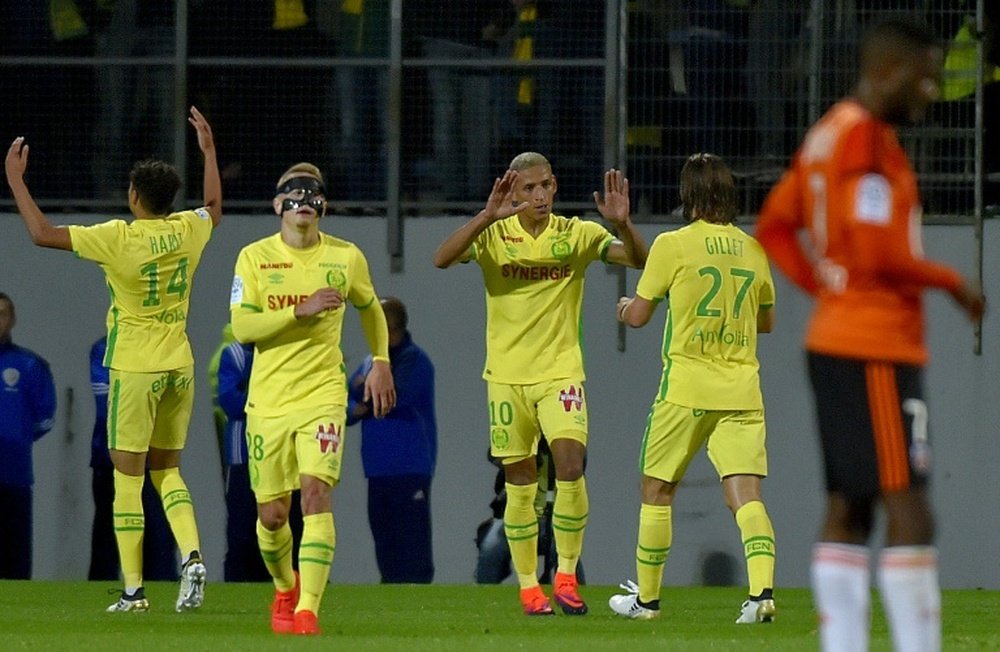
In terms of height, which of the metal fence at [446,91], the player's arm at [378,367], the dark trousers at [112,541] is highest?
the metal fence at [446,91]

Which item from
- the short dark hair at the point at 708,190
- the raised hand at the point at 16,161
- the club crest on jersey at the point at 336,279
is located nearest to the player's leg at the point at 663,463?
the short dark hair at the point at 708,190

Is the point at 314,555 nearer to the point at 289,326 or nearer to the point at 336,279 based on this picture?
the point at 289,326

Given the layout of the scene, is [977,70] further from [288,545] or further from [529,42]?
[288,545]

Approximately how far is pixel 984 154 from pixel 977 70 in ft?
1.99

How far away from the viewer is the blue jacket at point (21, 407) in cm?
1369

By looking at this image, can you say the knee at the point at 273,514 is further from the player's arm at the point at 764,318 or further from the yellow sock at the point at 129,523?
the player's arm at the point at 764,318

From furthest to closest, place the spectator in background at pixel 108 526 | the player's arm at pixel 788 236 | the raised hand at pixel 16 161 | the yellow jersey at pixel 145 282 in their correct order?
1. the spectator in background at pixel 108 526
2. the yellow jersey at pixel 145 282
3. the raised hand at pixel 16 161
4. the player's arm at pixel 788 236

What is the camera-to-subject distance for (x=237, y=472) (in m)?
13.7

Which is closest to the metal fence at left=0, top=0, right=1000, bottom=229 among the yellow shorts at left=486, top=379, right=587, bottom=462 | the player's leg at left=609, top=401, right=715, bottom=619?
the yellow shorts at left=486, top=379, right=587, bottom=462

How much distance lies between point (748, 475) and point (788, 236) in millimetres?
4003

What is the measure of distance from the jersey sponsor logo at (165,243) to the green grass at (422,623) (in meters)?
1.86

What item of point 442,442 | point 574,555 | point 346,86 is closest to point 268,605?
point 574,555

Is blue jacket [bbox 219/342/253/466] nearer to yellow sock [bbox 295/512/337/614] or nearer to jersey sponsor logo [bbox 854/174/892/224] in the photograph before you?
yellow sock [bbox 295/512/337/614]

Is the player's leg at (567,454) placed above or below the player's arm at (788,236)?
below
